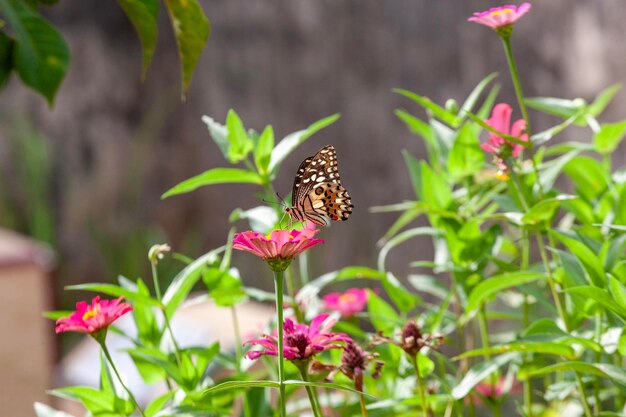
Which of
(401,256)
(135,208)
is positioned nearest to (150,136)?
(135,208)

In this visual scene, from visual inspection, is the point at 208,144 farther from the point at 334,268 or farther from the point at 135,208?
the point at 334,268

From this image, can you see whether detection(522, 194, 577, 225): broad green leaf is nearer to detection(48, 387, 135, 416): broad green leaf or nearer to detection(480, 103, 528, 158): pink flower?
detection(480, 103, 528, 158): pink flower

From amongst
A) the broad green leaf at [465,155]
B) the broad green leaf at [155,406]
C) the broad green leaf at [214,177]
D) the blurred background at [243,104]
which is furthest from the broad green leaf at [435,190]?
the blurred background at [243,104]

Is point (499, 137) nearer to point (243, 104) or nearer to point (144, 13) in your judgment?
point (144, 13)

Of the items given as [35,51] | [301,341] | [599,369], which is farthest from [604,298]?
[35,51]

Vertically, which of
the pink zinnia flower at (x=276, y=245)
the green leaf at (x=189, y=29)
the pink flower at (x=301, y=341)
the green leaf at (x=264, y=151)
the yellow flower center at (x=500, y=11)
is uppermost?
the green leaf at (x=189, y=29)

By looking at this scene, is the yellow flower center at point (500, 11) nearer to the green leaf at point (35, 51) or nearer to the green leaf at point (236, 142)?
the green leaf at point (236, 142)

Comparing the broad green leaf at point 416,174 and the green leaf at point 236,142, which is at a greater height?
the green leaf at point 236,142
